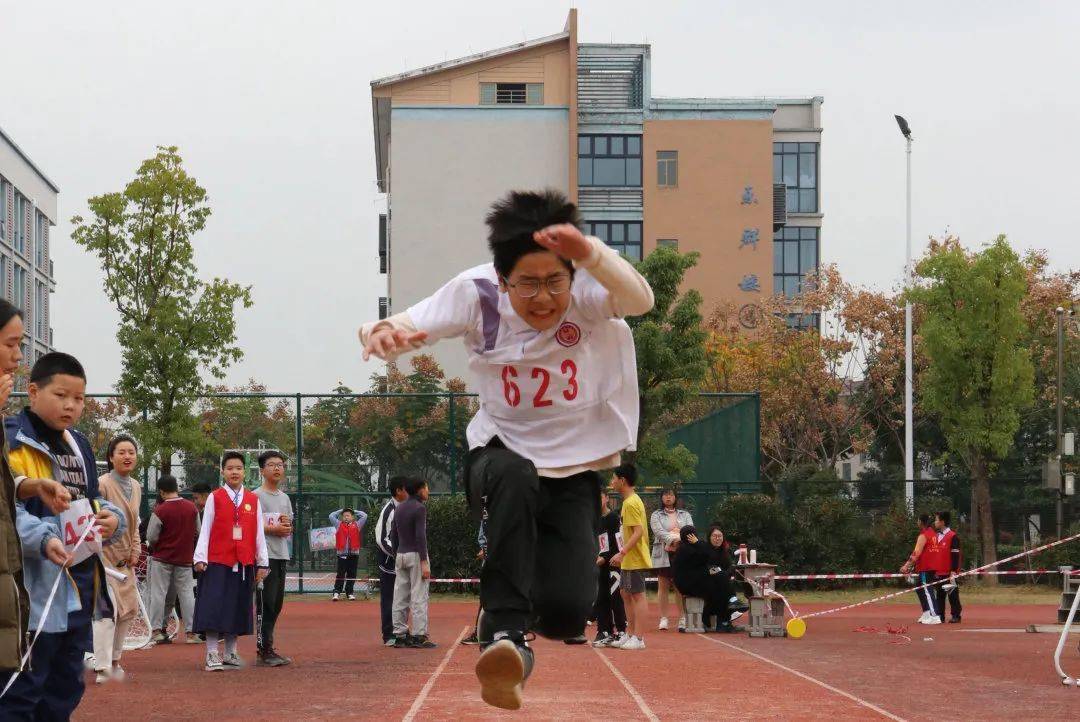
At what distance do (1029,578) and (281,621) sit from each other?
18.1 m

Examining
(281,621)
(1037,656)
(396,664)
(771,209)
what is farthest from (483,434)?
(771,209)

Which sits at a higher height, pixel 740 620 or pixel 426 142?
pixel 426 142

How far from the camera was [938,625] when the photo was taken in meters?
20.4

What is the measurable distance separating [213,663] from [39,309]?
5835 centimetres

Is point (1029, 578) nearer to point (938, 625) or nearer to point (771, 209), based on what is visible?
point (938, 625)

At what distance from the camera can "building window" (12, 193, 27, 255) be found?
200 ft

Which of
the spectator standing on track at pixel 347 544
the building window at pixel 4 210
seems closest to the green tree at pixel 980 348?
the spectator standing on track at pixel 347 544

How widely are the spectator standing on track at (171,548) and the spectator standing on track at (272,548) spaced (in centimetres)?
209

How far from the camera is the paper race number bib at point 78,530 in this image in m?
6.11

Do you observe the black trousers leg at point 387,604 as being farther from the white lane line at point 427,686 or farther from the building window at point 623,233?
the building window at point 623,233

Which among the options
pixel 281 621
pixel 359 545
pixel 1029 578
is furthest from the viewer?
pixel 1029 578

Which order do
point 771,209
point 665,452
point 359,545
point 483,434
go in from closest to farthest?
1. point 483,434
2. point 359,545
3. point 665,452
4. point 771,209

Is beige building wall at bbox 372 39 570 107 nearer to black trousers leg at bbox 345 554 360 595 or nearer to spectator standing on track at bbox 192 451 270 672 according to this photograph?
black trousers leg at bbox 345 554 360 595

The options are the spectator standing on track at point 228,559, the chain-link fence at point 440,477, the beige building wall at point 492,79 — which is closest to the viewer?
the spectator standing on track at point 228,559
